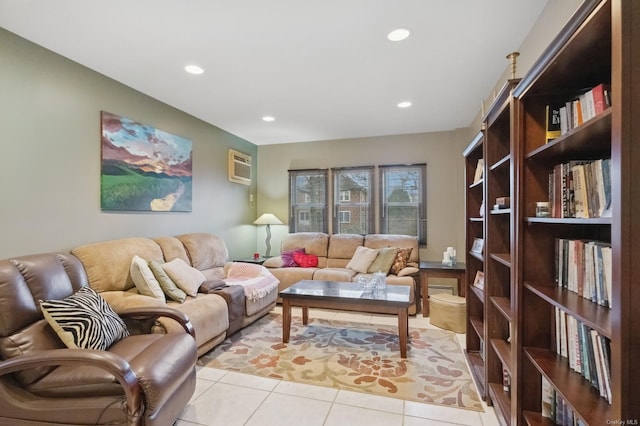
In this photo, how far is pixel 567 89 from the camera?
1.39m

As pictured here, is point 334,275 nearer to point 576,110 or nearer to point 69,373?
point 69,373

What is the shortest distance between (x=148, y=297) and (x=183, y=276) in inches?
17.5

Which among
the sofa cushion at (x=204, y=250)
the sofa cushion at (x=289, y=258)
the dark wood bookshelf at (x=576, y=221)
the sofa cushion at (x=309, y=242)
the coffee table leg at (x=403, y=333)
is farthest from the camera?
the sofa cushion at (x=309, y=242)

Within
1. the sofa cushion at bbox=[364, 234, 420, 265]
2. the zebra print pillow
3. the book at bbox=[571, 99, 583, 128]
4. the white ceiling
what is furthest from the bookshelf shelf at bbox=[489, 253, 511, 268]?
the sofa cushion at bbox=[364, 234, 420, 265]

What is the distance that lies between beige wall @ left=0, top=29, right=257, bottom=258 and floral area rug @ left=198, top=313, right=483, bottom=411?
1636mm

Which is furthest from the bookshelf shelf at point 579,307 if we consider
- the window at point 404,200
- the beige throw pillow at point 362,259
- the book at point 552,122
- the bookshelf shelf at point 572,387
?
the window at point 404,200

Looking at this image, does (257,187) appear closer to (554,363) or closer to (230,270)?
(230,270)

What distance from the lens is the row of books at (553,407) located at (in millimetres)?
1382

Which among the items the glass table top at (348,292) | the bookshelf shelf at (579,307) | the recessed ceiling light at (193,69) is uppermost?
the recessed ceiling light at (193,69)

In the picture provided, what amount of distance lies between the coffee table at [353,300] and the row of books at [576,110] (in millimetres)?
1850

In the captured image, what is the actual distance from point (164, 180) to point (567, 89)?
12.2 ft

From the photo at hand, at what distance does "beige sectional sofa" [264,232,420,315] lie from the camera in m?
4.11

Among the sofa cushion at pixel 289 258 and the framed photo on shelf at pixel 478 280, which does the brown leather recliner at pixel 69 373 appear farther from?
the sofa cushion at pixel 289 258

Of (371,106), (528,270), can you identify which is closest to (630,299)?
(528,270)
